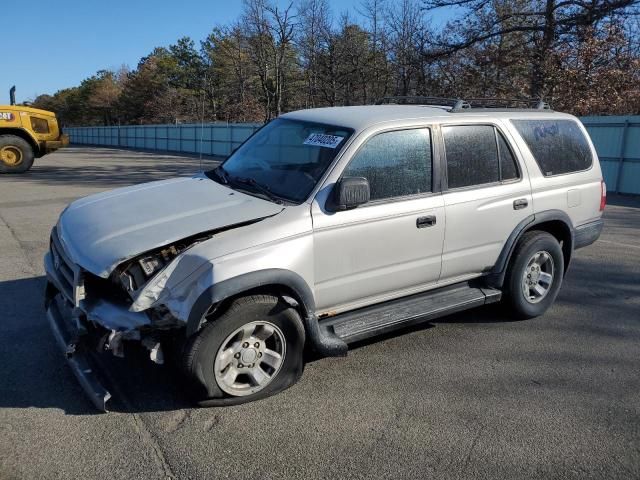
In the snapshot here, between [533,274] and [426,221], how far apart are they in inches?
59.4

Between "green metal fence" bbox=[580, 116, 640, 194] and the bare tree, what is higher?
the bare tree

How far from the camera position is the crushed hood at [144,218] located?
3.23m

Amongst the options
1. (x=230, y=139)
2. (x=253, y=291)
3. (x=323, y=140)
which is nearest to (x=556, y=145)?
(x=323, y=140)

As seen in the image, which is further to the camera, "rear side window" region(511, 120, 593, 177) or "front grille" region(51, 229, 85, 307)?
"rear side window" region(511, 120, 593, 177)

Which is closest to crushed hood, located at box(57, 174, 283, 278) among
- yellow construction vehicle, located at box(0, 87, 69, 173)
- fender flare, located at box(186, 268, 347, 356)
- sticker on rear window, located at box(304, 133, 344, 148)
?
fender flare, located at box(186, 268, 347, 356)

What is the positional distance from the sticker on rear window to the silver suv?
0.06 ft

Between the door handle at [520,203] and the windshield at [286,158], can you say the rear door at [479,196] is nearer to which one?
the door handle at [520,203]

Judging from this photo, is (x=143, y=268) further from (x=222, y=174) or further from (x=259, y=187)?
(x=222, y=174)

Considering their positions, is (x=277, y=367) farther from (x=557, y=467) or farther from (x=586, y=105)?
(x=586, y=105)

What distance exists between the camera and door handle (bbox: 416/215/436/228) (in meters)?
4.04

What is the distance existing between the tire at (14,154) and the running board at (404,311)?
1672cm

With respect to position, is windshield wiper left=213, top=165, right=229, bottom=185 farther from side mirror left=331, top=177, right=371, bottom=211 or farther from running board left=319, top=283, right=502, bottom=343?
running board left=319, top=283, right=502, bottom=343

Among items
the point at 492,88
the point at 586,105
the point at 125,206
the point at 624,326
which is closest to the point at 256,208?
the point at 125,206

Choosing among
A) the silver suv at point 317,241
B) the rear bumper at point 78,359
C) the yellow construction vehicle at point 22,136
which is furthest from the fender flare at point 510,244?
the yellow construction vehicle at point 22,136
